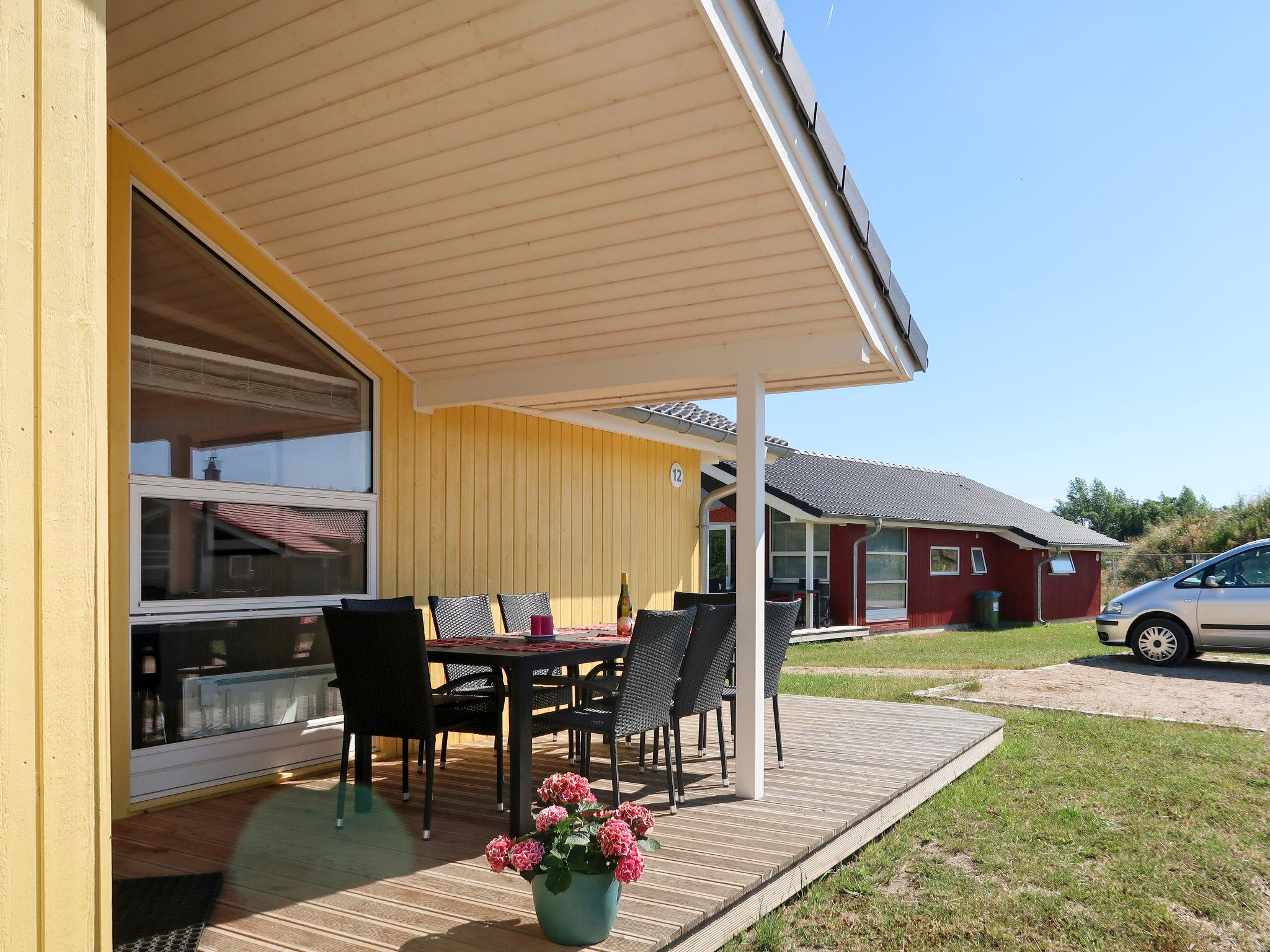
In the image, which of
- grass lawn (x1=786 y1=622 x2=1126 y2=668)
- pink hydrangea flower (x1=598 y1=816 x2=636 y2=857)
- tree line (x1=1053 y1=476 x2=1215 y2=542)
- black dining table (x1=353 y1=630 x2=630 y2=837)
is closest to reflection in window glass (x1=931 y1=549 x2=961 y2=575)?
grass lawn (x1=786 y1=622 x2=1126 y2=668)

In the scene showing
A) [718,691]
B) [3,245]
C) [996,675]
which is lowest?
[996,675]

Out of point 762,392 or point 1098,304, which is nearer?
point 762,392

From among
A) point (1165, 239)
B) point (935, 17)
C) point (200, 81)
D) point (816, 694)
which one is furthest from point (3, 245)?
point (1165, 239)

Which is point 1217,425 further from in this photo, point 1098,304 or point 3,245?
point 3,245

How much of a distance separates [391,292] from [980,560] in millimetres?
18156

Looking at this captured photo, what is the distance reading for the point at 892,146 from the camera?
15.1m

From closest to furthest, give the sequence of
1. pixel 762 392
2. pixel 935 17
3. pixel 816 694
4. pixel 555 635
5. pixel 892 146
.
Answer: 1. pixel 762 392
2. pixel 555 635
3. pixel 816 694
4. pixel 935 17
5. pixel 892 146

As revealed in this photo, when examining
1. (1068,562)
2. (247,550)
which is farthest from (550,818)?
(1068,562)

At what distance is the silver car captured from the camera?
10.9 meters

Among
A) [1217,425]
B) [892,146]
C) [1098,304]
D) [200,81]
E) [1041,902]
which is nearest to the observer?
[1041,902]

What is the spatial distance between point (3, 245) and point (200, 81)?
2.95m

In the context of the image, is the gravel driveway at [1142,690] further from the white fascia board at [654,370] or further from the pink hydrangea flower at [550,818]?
the pink hydrangea flower at [550,818]

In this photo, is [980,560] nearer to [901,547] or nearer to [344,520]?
[901,547]

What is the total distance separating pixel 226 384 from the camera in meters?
4.89
